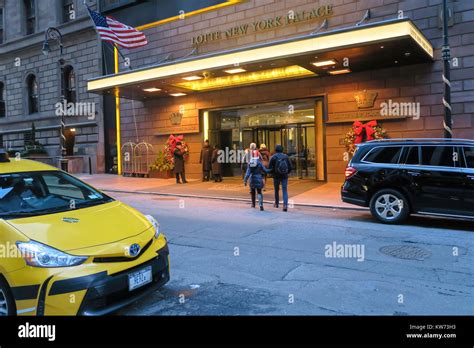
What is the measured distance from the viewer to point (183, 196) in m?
15.4

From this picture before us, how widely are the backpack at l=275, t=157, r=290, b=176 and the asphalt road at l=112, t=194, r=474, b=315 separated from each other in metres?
1.61

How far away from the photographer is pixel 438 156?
922 centimetres

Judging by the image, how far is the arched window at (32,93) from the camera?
30386 millimetres

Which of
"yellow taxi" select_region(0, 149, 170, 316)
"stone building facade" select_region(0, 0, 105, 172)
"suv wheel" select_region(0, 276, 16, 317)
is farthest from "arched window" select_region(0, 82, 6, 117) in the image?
"suv wheel" select_region(0, 276, 16, 317)

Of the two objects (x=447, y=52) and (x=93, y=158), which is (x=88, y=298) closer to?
(x=447, y=52)

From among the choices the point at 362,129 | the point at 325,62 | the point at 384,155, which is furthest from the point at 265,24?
the point at 384,155

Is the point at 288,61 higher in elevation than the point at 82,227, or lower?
higher

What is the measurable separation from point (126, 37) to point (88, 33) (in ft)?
26.1

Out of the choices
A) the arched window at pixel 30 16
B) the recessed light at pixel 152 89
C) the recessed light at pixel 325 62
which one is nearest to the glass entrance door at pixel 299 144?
the recessed light at pixel 325 62

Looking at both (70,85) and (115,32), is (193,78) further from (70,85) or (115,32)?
(70,85)

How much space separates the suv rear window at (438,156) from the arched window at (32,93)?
28.2 metres

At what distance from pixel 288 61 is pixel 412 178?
23.0ft

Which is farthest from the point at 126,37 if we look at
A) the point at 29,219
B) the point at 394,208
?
the point at 29,219

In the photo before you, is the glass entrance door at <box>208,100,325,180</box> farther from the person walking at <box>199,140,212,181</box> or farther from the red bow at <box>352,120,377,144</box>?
the red bow at <box>352,120,377,144</box>
